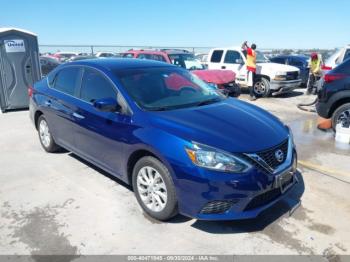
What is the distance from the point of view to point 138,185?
380cm

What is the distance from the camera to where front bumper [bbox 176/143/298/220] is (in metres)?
3.06

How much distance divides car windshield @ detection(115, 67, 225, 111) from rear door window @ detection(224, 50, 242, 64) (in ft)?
29.0

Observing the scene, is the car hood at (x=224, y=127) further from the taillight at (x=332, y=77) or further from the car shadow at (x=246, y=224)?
the taillight at (x=332, y=77)

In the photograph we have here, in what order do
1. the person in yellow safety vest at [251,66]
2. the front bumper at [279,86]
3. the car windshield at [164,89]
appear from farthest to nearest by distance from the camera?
1. the front bumper at [279,86]
2. the person in yellow safety vest at [251,66]
3. the car windshield at [164,89]

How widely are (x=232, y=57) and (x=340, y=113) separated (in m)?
7.14

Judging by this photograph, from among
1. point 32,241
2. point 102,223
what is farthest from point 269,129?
point 32,241

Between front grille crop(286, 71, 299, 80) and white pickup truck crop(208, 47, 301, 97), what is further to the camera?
front grille crop(286, 71, 299, 80)

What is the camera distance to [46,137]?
5871 millimetres

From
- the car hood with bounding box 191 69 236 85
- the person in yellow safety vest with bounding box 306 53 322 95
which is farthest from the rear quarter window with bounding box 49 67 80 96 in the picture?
the person in yellow safety vest with bounding box 306 53 322 95

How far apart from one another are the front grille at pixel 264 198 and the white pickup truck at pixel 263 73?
30.3 ft

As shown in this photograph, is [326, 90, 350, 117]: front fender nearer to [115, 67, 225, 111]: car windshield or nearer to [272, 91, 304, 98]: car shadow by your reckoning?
[115, 67, 225, 111]: car windshield

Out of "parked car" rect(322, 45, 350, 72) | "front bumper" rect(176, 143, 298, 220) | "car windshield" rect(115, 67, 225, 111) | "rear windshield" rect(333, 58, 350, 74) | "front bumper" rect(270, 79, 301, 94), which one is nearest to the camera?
"front bumper" rect(176, 143, 298, 220)

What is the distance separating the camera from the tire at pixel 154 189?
335 cm

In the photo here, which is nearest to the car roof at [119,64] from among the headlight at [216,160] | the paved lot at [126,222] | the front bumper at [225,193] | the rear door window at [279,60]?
the paved lot at [126,222]
